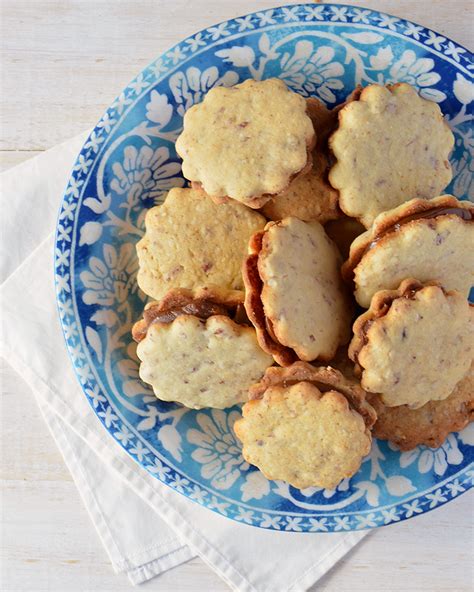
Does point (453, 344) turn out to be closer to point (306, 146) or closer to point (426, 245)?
point (426, 245)

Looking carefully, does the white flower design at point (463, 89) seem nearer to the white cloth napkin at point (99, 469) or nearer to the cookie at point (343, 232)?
the cookie at point (343, 232)

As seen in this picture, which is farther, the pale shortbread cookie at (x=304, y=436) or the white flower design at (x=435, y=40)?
the white flower design at (x=435, y=40)

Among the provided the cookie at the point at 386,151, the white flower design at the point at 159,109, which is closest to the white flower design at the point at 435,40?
the cookie at the point at 386,151

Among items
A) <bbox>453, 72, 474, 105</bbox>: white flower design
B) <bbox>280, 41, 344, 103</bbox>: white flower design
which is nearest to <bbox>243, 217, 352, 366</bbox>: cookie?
<bbox>280, 41, 344, 103</bbox>: white flower design

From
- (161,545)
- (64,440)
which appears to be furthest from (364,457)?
(64,440)

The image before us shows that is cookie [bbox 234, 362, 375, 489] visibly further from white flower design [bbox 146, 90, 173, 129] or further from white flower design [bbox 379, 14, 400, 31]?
white flower design [bbox 379, 14, 400, 31]

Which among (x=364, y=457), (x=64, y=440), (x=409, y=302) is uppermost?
Answer: (x=409, y=302)

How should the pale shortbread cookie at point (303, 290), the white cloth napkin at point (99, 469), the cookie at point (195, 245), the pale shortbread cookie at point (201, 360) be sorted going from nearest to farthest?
the pale shortbread cookie at point (303, 290)
the pale shortbread cookie at point (201, 360)
the cookie at point (195, 245)
the white cloth napkin at point (99, 469)
